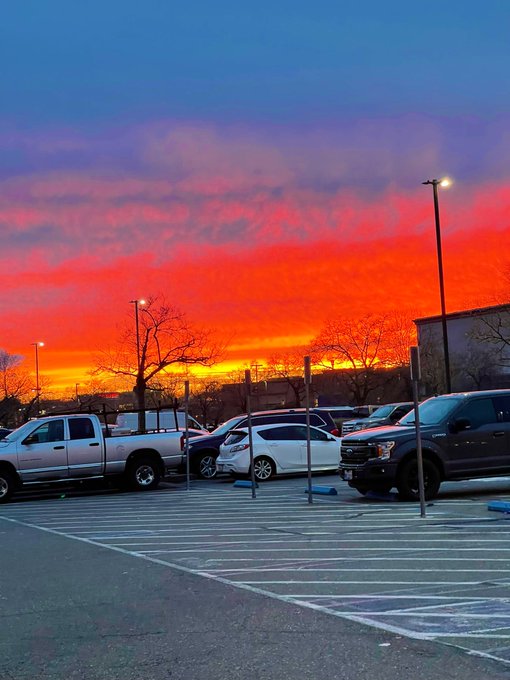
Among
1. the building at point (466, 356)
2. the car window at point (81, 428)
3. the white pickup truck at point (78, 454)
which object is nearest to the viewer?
the white pickup truck at point (78, 454)

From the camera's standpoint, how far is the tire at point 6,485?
20.1m

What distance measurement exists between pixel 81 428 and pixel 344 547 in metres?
12.5

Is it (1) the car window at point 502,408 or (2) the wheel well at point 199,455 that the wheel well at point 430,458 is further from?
(2) the wheel well at point 199,455

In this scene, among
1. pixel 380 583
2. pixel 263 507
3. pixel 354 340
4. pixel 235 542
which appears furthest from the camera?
pixel 354 340

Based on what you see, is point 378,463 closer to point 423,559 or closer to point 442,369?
point 423,559

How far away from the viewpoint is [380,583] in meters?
8.13

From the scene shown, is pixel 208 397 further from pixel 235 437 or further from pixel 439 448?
pixel 439 448

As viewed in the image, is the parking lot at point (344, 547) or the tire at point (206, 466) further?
the tire at point (206, 466)

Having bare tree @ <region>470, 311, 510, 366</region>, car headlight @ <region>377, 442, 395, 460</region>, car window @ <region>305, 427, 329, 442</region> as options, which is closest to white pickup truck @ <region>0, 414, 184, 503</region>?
car window @ <region>305, 427, 329, 442</region>

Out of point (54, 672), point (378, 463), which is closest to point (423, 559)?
point (54, 672)

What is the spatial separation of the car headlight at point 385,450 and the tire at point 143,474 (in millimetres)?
8557

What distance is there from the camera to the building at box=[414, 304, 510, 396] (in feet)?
208

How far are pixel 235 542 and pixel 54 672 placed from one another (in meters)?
5.82

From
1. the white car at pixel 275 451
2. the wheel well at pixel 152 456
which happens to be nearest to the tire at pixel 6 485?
the wheel well at pixel 152 456
